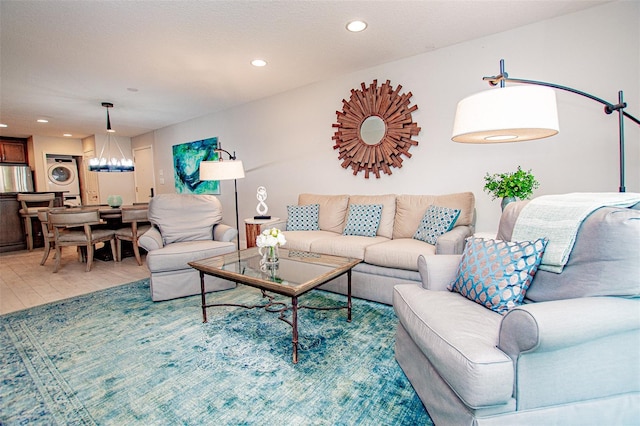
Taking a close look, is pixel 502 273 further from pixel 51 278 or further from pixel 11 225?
pixel 11 225

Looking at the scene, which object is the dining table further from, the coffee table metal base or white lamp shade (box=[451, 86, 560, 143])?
white lamp shade (box=[451, 86, 560, 143])

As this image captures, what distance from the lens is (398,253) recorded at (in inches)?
98.3

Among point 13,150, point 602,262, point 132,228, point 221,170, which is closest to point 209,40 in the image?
point 221,170

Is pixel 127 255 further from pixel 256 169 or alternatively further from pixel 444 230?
pixel 444 230

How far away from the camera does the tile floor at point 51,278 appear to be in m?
2.99

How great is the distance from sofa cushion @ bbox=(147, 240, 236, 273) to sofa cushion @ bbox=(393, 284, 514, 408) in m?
1.99

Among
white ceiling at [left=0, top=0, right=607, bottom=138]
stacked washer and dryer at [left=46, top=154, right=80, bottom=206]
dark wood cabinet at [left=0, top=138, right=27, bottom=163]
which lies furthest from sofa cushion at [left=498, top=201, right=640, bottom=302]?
dark wood cabinet at [left=0, top=138, right=27, bottom=163]

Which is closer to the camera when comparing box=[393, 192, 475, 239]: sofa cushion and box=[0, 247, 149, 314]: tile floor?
box=[393, 192, 475, 239]: sofa cushion

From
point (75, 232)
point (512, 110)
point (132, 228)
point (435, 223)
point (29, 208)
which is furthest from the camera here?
point (29, 208)

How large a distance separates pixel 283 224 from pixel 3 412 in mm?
2595

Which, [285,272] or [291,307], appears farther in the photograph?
[291,307]

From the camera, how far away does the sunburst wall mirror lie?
334 centimetres

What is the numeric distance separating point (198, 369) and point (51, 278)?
312 cm

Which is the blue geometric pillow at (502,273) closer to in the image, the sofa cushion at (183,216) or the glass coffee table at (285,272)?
the glass coffee table at (285,272)
